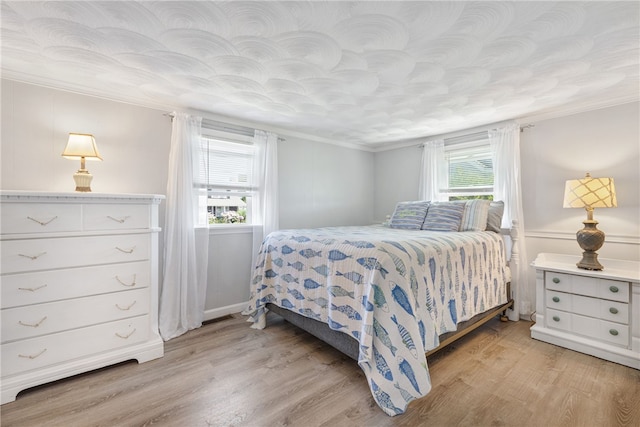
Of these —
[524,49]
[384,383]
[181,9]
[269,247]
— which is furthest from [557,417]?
[181,9]

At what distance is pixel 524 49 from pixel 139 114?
304 cm

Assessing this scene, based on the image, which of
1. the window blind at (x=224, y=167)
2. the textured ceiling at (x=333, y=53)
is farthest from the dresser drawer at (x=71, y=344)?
the textured ceiling at (x=333, y=53)

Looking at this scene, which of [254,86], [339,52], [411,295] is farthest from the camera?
[254,86]

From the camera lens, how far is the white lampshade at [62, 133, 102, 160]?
200cm

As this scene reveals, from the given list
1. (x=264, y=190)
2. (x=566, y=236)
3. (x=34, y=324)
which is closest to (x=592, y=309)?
(x=566, y=236)

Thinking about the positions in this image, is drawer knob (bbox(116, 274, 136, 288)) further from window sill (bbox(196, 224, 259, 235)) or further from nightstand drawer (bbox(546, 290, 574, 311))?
nightstand drawer (bbox(546, 290, 574, 311))

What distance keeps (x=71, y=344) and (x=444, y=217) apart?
3254mm

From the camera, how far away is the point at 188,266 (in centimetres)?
270

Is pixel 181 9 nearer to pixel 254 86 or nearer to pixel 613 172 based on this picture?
pixel 254 86

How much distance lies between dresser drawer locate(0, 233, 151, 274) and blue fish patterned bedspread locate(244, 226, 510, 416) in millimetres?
1086

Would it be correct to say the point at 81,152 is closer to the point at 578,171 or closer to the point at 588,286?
the point at 588,286

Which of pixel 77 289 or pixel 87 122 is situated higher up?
pixel 87 122

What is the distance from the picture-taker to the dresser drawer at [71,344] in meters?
1.67

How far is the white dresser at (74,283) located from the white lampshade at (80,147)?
38 cm
